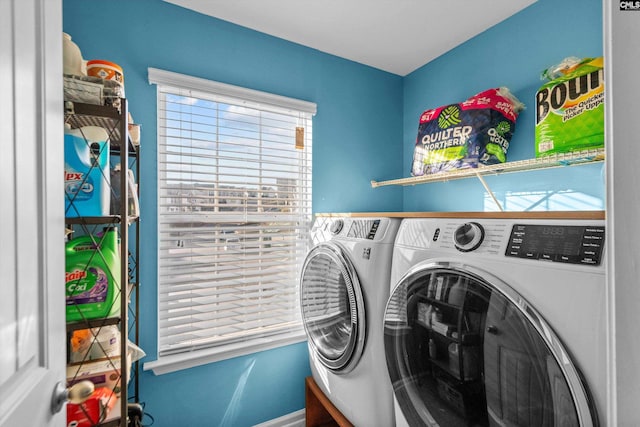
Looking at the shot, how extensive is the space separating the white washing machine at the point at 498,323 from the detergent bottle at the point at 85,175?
3.38 ft

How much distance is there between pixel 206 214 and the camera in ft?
5.56

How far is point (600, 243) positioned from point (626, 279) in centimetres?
29

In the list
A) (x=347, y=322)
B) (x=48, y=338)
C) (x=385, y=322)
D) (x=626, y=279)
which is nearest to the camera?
(x=626, y=279)

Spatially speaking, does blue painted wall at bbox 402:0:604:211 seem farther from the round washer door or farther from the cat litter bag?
the round washer door

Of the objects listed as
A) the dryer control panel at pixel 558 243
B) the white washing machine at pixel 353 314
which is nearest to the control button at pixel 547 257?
the dryer control panel at pixel 558 243

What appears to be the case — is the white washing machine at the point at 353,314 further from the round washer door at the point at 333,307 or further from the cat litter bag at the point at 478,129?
the cat litter bag at the point at 478,129

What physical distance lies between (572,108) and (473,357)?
1.00 metres

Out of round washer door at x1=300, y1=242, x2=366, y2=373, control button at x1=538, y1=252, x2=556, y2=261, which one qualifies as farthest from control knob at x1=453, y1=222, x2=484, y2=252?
round washer door at x1=300, y1=242, x2=366, y2=373

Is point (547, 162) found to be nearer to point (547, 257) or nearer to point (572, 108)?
point (572, 108)

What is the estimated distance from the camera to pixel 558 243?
0.73 m

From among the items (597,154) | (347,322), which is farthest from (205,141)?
(597,154)

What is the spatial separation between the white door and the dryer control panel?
1.06 meters

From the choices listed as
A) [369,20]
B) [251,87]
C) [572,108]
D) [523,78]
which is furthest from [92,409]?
[523,78]

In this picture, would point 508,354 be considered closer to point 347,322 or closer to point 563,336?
point 563,336
